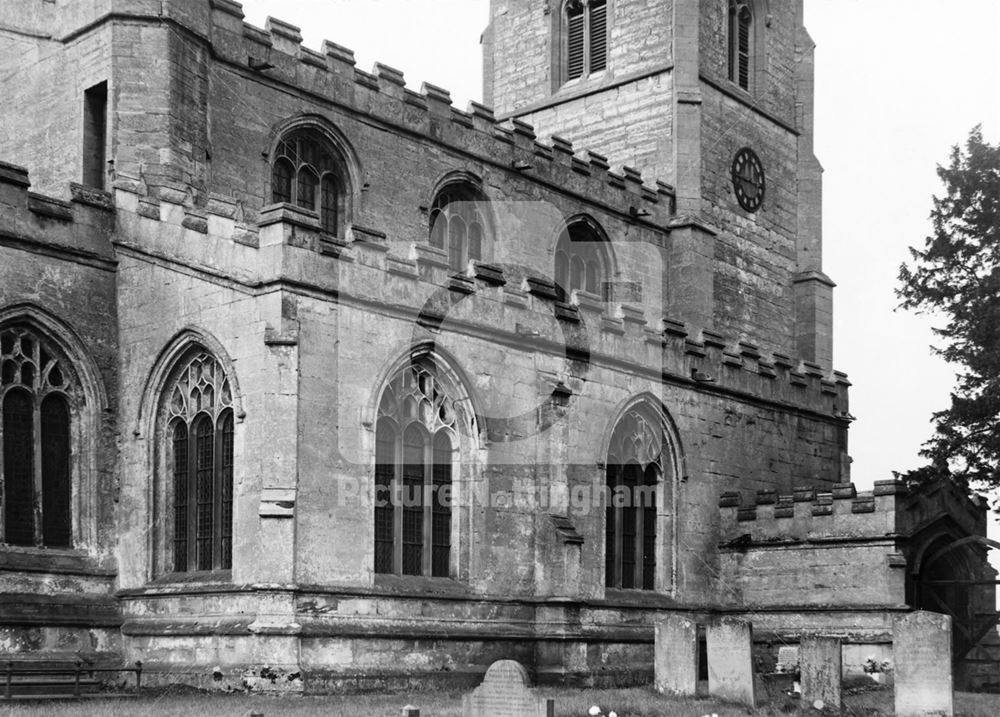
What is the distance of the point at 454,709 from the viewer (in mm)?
18234

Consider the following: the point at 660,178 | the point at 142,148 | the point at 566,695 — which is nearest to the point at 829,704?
the point at 566,695

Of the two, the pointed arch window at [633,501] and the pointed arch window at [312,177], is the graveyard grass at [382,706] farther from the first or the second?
Result: the pointed arch window at [312,177]

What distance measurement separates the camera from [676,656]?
20875 mm

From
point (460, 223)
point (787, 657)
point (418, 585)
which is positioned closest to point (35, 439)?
point (418, 585)

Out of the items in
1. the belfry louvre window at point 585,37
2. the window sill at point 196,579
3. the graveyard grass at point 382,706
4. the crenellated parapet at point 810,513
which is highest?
the belfry louvre window at point 585,37

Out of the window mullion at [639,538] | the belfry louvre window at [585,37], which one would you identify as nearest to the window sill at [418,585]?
the window mullion at [639,538]

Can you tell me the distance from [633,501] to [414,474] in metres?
5.67

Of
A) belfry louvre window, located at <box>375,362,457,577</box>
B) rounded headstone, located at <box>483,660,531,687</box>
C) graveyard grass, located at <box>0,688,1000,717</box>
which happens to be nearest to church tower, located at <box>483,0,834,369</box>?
belfry louvre window, located at <box>375,362,457,577</box>

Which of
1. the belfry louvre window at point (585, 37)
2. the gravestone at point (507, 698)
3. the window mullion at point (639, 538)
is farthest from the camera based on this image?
the belfry louvre window at point (585, 37)

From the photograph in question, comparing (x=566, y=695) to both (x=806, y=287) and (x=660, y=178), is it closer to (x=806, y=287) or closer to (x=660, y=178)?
(x=660, y=178)

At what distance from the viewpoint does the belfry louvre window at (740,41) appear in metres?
40.3

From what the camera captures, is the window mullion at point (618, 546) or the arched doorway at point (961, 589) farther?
the arched doorway at point (961, 589)

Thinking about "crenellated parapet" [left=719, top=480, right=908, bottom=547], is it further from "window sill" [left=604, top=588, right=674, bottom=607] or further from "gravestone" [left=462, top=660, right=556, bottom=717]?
"gravestone" [left=462, top=660, right=556, bottom=717]

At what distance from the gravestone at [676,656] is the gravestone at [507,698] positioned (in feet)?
16.9
